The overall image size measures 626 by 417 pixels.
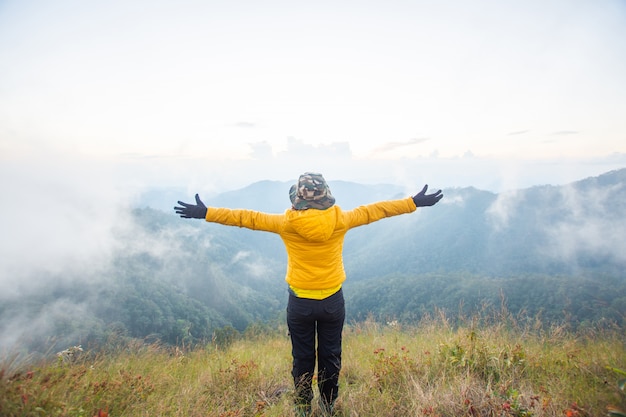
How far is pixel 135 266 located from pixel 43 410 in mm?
131424

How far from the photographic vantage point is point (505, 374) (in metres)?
3.36

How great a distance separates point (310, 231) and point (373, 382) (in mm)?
1996

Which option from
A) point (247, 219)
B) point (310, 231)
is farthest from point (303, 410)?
point (247, 219)

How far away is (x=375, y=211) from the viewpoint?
306 centimetres

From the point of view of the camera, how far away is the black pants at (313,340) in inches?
117

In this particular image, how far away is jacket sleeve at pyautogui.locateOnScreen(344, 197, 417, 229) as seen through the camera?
9.80ft

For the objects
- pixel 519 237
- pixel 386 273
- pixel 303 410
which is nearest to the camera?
pixel 303 410

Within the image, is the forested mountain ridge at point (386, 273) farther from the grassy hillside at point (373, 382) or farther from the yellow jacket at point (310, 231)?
the yellow jacket at point (310, 231)

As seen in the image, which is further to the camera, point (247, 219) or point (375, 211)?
point (375, 211)

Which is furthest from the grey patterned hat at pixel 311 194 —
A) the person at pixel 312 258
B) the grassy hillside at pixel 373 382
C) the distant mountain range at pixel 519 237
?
the distant mountain range at pixel 519 237

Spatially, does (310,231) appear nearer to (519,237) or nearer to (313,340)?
(313,340)

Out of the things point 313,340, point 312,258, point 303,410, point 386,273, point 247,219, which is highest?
point 247,219

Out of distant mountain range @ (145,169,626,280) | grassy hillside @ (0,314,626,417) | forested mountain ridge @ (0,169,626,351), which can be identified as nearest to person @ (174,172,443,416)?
grassy hillside @ (0,314,626,417)

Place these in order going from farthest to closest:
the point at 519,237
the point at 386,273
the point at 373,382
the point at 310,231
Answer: the point at 519,237, the point at 386,273, the point at 373,382, the point at 310,231
